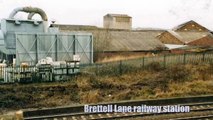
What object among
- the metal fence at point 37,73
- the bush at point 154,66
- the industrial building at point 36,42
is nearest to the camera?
the metal fence at point 37,73

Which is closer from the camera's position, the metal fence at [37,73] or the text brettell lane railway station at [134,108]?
the text brettell lane railway station at [134,108]

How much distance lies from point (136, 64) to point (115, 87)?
5.89m

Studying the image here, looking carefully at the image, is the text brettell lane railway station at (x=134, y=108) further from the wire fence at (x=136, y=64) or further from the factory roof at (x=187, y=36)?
the factory roof at (x=187, y=36)

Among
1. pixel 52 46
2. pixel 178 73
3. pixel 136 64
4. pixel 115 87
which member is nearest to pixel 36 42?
pixel 52 46

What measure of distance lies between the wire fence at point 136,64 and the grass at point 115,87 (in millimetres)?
162

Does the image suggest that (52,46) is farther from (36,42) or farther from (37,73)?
(37,73)

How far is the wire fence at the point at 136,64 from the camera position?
2322cm

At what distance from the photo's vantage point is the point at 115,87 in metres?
19.7

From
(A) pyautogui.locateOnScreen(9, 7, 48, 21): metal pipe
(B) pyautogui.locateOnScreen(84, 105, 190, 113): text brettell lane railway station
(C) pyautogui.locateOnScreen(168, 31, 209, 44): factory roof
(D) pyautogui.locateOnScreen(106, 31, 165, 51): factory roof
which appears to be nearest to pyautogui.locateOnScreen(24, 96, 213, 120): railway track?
(B) pyautogui.locateOnScreen(84, 105, 190, 113): text brettell lane railway station

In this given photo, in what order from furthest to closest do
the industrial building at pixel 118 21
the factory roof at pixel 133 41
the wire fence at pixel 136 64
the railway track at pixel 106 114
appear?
the industrial building at pixel 118 21
the factory roof at pixel 133 41
the wire fence at pixel 136 64
the railway track at pixel 106 114

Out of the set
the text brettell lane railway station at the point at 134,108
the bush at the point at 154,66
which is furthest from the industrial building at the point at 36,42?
the text brettell lane railway station at the point at 134,108

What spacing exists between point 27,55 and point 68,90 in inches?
381

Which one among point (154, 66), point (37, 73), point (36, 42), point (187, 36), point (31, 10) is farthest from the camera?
point (187, 36)

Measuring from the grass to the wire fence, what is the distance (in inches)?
6.4
